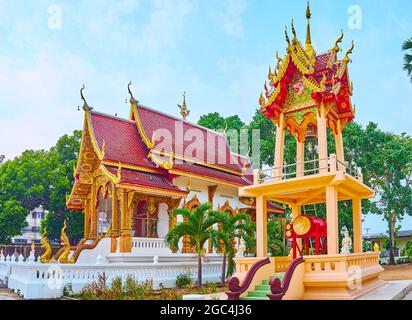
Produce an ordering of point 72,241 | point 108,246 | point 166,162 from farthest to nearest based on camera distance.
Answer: point 72,241 < point 166,162 < point 108,246

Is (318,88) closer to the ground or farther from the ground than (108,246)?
farther from the ground

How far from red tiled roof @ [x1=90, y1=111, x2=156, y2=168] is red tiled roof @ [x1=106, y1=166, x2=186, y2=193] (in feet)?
1.30

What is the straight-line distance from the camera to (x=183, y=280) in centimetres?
1636

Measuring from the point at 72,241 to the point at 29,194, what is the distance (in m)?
4.41

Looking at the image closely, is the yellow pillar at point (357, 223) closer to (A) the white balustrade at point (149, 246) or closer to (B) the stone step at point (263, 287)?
(B) the stone step at point (263, 287)

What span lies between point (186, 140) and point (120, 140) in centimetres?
382

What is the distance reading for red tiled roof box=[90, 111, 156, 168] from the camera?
62.7 ft

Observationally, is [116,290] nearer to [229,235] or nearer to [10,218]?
[229,235]

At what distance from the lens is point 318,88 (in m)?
12.6

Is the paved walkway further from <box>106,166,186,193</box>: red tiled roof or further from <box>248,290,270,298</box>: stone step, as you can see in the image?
<box>248,290,270,298</box>: stone step
